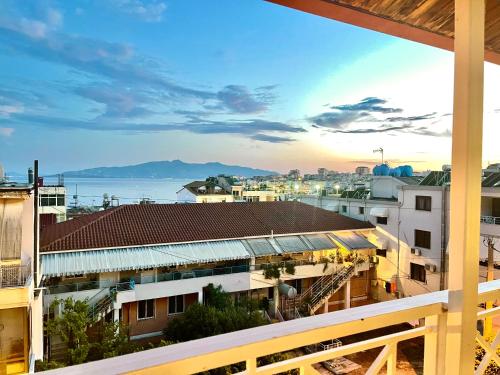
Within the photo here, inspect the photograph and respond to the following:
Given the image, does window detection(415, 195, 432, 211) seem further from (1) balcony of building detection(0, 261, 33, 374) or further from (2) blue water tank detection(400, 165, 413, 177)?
(1) balcony of building detection(0, 261, 33, 374)

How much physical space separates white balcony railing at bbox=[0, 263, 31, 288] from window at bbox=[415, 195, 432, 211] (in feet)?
21.3

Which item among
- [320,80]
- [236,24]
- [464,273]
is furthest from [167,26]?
[464,273]

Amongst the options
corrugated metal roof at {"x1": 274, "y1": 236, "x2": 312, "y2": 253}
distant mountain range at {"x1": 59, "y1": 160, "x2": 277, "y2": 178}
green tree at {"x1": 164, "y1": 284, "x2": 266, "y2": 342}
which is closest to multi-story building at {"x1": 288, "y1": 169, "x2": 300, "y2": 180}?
distant mountain range at {"x1": 59, "y1": 160, "x2": 277, "y2": 178}

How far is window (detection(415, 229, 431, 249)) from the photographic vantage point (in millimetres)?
5778

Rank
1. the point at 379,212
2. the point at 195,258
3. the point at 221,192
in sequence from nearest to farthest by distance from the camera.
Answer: the point at 221,192 < the point at 195,258 < the point at 379,212

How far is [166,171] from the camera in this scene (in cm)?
322

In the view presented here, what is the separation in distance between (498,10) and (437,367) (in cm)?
124

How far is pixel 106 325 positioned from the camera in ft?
15.9

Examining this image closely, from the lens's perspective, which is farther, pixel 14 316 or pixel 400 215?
pixel 400 215

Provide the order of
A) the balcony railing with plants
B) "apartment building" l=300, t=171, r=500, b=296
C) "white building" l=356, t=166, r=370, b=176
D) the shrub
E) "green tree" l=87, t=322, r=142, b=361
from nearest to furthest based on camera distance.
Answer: "green tree" l=87, t=322, r=142, b=361, "white building" l=356, t=166, r=370, b=176, the balcony railing with plants, "apartment building" l=300, t=171, r=500, b=296, the shrub

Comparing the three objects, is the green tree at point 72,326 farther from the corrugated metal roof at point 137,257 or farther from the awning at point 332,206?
the awning at point 332,206

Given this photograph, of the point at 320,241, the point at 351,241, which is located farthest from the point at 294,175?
the point at 320,241

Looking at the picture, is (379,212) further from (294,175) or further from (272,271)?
(294,175)

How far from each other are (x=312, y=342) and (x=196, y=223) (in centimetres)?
702
